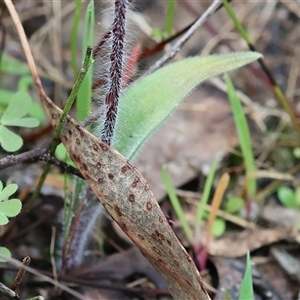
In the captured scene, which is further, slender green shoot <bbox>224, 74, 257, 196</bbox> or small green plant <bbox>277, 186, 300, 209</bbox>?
small green plant <bbox>277, 186, 300, 209</bbox>

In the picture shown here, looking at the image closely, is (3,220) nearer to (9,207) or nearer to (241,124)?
(9,207)

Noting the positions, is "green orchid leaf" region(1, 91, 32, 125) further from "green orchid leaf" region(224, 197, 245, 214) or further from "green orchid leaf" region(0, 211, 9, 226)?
"green orchid leaf" region(224, 197, 245, 214)

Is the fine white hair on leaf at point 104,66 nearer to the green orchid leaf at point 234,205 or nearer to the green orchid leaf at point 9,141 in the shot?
the green orchid leaf at point 9,141

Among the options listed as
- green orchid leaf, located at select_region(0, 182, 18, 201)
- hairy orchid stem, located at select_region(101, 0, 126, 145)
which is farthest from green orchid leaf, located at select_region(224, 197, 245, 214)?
green orchid leaf, located at select_region(0, 182, 18, 201)

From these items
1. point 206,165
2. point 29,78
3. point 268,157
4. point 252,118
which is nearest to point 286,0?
point 252,118

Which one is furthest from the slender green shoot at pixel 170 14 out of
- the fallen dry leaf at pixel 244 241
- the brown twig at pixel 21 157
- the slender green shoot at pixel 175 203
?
the fallen dry leaf at pixel 244 241

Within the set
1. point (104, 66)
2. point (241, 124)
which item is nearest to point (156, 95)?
point (104, 66)

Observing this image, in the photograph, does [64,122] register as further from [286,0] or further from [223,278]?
[286,0]
